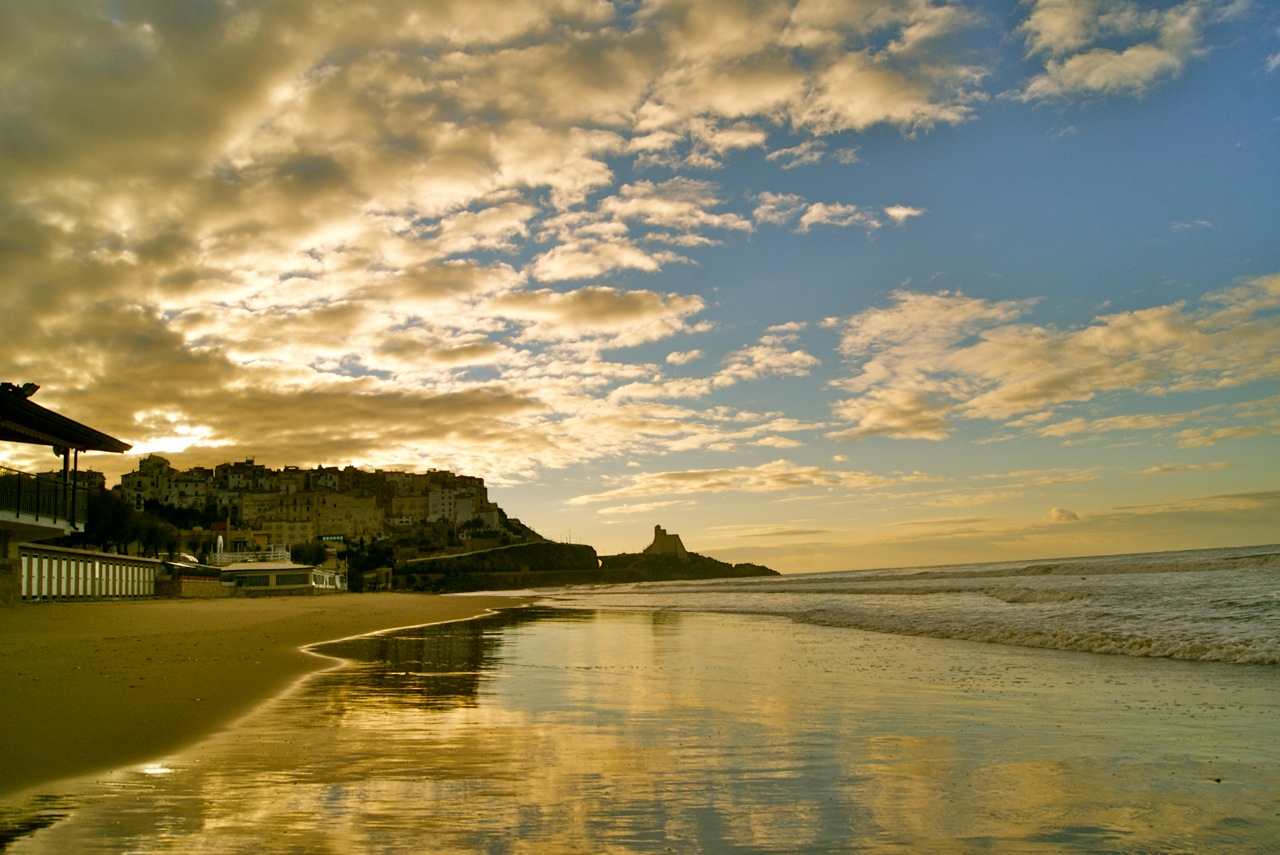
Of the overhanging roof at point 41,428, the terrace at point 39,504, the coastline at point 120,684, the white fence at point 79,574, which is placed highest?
the overhanging roof at point 41,428

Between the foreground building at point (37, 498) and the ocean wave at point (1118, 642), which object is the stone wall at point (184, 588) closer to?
the foreground building at point (37, 498)

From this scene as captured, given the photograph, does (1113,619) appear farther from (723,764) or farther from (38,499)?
(38,499)

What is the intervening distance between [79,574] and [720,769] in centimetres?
4082

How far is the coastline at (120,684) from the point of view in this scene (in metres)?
6.99

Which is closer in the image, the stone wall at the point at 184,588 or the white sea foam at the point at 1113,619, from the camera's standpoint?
the white sea foam at the point at 1113,619

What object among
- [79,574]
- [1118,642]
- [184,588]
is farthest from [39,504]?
[1118,642]

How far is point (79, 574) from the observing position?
38125mm

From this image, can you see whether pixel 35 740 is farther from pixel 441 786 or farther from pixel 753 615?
pixel 753 615

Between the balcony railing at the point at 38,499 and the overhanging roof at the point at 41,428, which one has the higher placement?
the overhanging roof at the point at 41,428

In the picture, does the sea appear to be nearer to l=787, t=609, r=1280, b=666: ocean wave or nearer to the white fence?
l=787, t=609, r=1280, b=666: ocean wave

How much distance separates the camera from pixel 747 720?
8.79 m

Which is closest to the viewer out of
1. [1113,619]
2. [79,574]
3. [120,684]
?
[120,684]

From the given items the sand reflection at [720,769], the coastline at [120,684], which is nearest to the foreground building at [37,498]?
the coastline at [120,684]

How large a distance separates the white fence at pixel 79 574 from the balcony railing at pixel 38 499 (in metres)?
1.31
